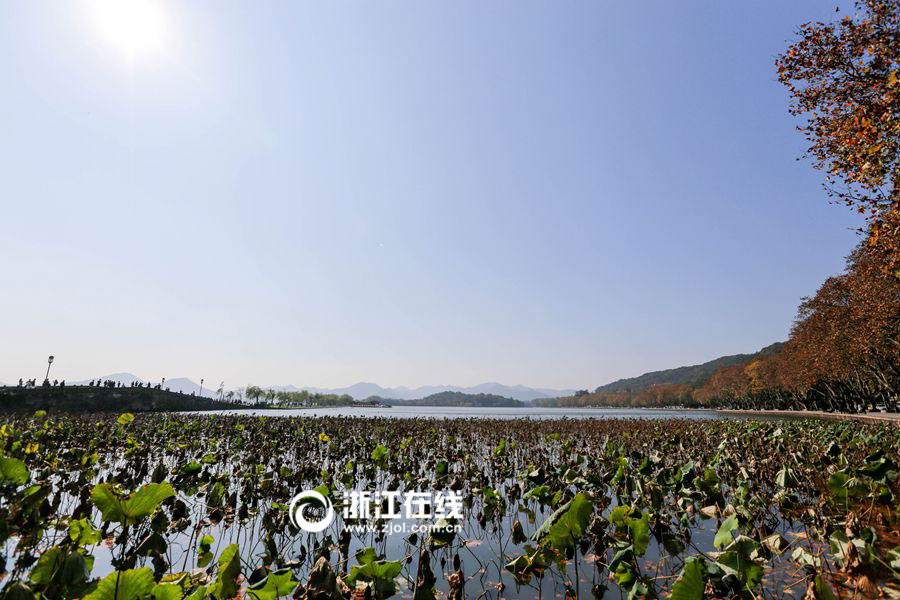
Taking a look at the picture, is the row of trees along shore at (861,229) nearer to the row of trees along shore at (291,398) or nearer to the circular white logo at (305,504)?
the circular white logo at (305,504)

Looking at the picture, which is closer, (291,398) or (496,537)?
(496,537)

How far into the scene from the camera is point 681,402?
15012 cm

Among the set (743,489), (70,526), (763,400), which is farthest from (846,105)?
(763,400)

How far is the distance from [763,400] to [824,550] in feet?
320

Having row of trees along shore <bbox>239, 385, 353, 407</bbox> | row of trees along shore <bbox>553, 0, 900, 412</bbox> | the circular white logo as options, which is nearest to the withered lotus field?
the circular white logo

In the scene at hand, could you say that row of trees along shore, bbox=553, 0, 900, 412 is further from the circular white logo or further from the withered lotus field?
the circular white logo

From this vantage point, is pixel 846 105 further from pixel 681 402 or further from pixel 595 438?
pixel 681 402

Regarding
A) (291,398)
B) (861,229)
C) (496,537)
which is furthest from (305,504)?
(291,398)

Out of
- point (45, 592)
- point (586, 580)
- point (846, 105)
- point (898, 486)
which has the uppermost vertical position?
point (846, 105)

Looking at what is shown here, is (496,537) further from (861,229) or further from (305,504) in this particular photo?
(861,229)

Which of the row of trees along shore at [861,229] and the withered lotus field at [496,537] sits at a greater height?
the row of trees along shore at [861,229]

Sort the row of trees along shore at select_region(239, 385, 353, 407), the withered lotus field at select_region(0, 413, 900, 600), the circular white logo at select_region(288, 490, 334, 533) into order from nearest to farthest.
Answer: the withered lotus field at select_region(0, 413, 900, 600) < the circular white logo at select_region(288, 490, 334, 533) < the row of trees along shore at select_region(239, 385, 353, 407)

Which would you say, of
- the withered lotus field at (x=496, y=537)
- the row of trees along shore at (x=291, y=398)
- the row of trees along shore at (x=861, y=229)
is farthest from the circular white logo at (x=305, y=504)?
the row of trees along shore at (x=291, y=398)

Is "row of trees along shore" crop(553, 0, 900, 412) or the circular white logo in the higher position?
"row of trees along shore" crop(553, 0, 900, 412)
